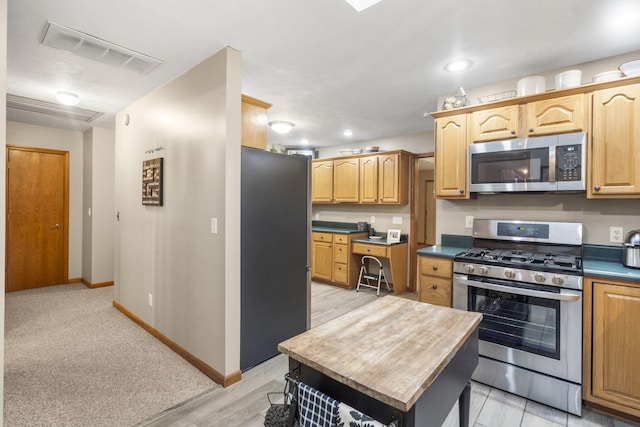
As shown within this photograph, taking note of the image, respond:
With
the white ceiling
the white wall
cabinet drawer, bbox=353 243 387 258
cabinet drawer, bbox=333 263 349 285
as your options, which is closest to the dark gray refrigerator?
the white ceiling

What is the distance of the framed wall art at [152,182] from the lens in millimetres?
3080

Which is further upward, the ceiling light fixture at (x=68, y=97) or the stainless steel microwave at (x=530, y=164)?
the ceiling light fixture at (x=68, y=97)

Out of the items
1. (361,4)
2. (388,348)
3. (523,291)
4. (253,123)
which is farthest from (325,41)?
(523,291)

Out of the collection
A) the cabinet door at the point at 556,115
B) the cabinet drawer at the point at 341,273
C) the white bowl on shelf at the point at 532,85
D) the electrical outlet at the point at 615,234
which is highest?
the white bowl on shelf at the point at 532,85

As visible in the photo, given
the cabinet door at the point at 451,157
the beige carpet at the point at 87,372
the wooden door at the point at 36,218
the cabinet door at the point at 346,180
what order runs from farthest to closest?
the cabinet door at the point at 346,180, the wooden door at the point at 36,218, the cabinet door at the point at 451,157, the beige carpet at the point at 87,372

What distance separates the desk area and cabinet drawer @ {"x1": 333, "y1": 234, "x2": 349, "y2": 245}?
0.34ft

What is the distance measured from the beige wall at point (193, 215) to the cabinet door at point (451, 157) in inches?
76.6

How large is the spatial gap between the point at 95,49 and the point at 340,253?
400 cm

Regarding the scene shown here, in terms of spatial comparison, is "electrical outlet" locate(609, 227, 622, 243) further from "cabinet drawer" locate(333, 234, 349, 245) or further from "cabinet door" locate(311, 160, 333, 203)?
"cabinet door" locate(311, 160, 333, 203)

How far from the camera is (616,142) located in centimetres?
225

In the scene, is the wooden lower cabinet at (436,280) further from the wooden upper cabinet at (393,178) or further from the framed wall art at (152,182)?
the framed wall art at (152,182)

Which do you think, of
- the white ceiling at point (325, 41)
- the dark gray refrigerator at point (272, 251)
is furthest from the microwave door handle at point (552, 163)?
the dark gray refrigerator at point (272, 251)

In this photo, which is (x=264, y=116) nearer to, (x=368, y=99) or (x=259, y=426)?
(x=368, y=99)

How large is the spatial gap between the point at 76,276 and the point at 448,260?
5.91m
